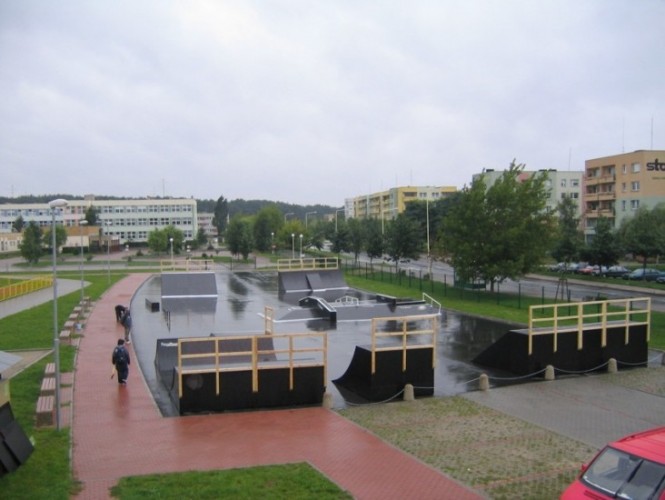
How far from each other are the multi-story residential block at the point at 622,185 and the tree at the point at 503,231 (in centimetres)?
3368

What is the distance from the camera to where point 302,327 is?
92.8ft

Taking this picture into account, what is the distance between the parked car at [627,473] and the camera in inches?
290

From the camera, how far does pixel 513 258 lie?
36625 millimetres

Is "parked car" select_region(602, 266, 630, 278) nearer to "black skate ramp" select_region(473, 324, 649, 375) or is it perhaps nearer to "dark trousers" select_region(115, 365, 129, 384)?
"black skate ramp" select_region(473, 324, 649, 375)

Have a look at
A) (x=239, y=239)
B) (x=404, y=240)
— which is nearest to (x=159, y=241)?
(x=239, y=239)

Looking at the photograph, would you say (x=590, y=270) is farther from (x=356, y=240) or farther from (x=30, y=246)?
(x=30, y=246)

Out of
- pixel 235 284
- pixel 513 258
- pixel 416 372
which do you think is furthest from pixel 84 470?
pixel 235 284

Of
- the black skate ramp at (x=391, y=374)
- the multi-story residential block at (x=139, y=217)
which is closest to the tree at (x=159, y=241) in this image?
the multi-story residential block at (x=139, y=217)

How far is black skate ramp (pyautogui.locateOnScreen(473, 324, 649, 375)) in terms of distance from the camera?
739 inches

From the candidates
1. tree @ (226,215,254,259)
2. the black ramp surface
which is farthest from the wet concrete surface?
tree @ (226,215,254,259)

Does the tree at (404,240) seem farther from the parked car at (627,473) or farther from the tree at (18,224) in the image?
the tree at (18,224)

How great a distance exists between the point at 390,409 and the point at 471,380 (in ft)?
12.9

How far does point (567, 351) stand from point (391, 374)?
245 inches

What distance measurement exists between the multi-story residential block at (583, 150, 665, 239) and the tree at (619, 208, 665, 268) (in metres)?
13.7
